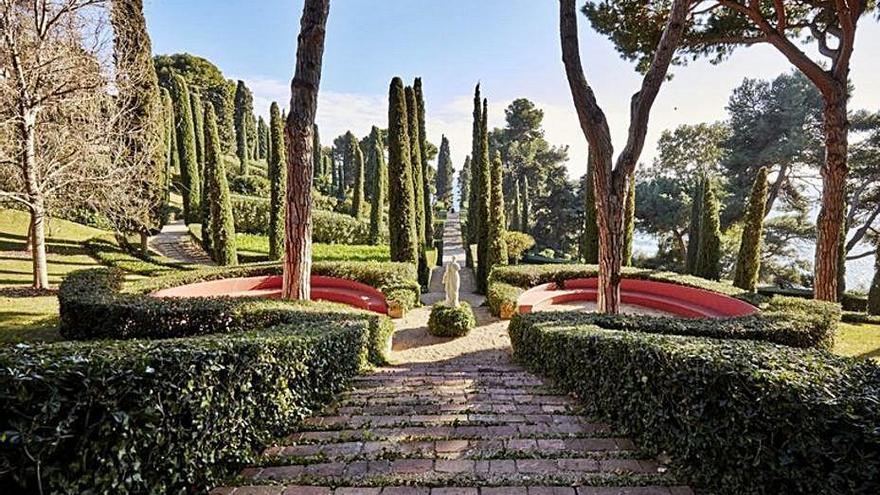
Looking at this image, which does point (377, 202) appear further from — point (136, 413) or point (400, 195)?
point (136, 413)

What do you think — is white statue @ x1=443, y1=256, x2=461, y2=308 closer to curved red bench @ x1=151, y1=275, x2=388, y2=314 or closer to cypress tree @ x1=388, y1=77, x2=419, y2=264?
curved red bench @ x1=151, y1=275, x2=388, y2=314

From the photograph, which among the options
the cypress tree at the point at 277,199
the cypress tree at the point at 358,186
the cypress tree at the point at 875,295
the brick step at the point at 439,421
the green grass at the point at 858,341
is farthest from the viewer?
the cypress tree at the point at 358,186

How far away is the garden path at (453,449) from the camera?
2.52m

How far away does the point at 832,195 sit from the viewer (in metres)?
8.89

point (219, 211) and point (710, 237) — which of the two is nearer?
point (219, 211)

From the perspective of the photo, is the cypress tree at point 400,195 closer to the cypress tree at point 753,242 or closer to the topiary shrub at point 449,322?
the topiary shrub at point 449,322

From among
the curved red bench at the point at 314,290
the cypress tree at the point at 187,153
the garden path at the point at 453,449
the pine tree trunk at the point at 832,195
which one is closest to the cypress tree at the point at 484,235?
the curved red bench at the point at 314,290

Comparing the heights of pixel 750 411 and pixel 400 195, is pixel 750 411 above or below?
below

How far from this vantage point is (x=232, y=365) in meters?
2.84

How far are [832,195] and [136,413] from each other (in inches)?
482

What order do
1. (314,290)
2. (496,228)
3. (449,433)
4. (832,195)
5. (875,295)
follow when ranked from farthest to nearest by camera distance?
(496,228) → (875,295) → (314,290) → (832,195) → (449,433)

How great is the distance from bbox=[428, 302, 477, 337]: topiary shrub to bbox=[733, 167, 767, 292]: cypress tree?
32.3 feet

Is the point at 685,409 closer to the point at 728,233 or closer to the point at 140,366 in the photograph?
the point at 140,366

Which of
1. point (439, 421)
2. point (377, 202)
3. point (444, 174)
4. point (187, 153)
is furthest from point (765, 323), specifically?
point (444, 174)
